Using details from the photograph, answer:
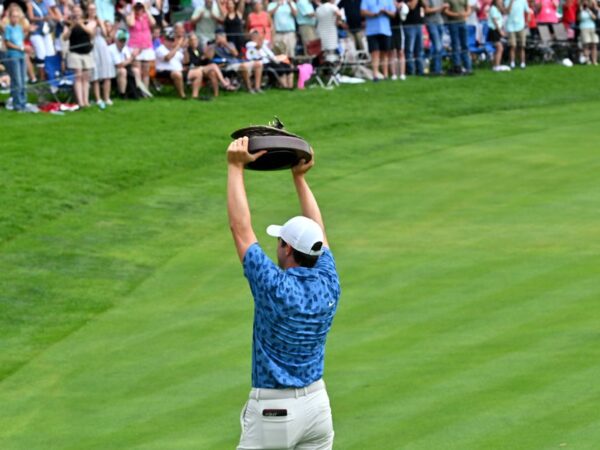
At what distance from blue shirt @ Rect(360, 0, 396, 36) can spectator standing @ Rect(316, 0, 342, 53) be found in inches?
25.7

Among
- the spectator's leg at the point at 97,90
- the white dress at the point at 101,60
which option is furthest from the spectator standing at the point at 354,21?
the spectator's leg at the point at 97,90

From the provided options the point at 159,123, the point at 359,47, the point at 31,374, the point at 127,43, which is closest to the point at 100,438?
the point at 31,374

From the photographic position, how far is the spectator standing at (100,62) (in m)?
26.6

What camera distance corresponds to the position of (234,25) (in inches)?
1175

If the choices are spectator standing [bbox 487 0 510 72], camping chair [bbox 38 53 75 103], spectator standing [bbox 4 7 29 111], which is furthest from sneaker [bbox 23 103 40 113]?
spectator standing [bbox 487 0 510 72]

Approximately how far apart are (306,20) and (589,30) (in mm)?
9791

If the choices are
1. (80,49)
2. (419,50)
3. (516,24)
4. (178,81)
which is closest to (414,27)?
(419,50)

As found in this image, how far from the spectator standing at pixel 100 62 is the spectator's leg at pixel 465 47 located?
10.1m

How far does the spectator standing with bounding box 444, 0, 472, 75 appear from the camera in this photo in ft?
110

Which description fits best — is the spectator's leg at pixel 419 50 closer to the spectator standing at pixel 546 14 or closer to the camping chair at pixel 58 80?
the spectator standing at pixel 546 14

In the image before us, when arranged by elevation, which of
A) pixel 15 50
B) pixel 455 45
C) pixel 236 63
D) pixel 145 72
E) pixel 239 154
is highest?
pixel 239 154

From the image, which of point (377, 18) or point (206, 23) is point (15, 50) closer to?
point (206, 23)

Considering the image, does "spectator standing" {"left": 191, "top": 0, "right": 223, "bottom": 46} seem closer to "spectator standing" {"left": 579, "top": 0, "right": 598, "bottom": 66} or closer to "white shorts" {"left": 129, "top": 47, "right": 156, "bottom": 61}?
"white shorts" {"left": 129, "top": 47, "right": 156, "bottom": 61}

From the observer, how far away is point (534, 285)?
1591cm
